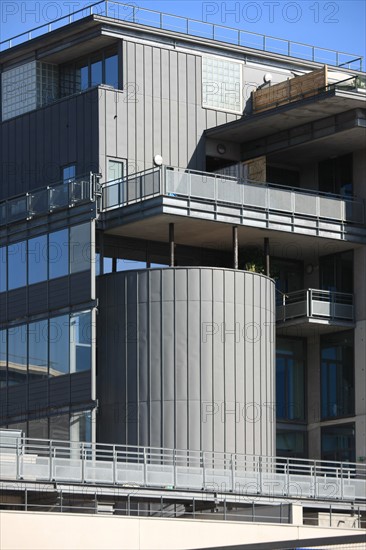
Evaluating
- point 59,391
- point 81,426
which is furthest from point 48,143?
point 81,426

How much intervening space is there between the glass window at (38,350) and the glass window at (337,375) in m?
10.6

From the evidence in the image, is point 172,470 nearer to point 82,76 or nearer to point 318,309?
point 318,309

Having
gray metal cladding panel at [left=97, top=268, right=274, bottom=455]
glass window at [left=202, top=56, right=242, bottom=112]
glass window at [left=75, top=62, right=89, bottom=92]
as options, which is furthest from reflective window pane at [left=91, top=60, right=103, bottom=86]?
gray metal cladding panel at [left=97, top=268, right=274, bottom=455]

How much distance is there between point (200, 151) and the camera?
181ft

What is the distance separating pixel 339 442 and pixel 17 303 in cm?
1257

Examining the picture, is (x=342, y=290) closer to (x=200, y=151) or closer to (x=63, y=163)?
(x=200, y=151)

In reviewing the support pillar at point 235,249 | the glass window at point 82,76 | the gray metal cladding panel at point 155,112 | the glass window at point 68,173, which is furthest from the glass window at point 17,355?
the glass window at point 82,76

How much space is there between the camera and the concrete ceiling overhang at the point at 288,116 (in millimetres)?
51906

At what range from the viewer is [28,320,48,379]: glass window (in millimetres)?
51188

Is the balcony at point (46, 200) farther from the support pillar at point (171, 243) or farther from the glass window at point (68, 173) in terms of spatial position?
the support pillar at point (171, 243)

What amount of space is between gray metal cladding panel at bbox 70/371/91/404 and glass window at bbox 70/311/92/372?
0.67 ft

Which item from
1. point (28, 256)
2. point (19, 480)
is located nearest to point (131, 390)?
point (28, 256)

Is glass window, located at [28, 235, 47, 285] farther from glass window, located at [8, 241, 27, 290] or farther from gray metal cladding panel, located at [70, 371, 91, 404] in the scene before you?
gray metal cladding panel, located at [70, 371, 91, 404]

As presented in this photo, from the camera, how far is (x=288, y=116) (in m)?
53.6
